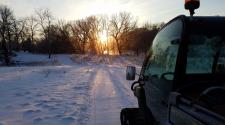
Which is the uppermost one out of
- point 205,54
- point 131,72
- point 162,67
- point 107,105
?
point 205,54

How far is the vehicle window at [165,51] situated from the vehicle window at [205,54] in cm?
15

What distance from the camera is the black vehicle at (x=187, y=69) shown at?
2746 mm

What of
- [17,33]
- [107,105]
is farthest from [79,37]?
[107,105]

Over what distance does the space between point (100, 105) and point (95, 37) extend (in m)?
78.4

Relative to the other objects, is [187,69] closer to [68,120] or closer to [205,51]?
[205,51]

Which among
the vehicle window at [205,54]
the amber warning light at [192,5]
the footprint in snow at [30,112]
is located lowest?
the footprint in snow at [30,112]

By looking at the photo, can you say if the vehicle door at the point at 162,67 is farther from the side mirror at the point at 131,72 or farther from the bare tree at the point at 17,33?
the bare tree at the point at 17,33

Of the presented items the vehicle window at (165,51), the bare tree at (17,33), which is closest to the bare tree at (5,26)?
the bare tree at (17,33)

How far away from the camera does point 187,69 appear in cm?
328

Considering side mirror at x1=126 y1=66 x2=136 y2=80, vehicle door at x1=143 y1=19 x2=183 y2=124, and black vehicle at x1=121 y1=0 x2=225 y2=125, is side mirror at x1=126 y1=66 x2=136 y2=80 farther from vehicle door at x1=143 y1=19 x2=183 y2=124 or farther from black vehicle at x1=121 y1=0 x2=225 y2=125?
black vehicle at x1=121 y1=0 x2=225 y2=125

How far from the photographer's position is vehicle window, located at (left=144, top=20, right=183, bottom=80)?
3.40m

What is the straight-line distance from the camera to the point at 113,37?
84.9m

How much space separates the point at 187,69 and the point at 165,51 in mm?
561

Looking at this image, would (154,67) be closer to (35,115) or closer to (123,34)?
(35,115)
